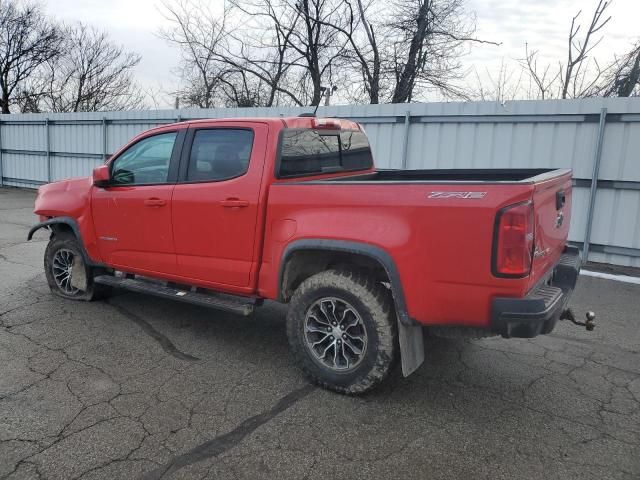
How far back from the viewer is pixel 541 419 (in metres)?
3.33

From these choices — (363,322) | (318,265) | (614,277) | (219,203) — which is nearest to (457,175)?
(318,265)

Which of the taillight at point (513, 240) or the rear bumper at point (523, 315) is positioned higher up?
the taillight at point (513, 240)

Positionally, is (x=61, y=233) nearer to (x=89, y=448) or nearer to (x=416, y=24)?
(x=89, y=448)

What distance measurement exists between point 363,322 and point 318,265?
26.4 inches

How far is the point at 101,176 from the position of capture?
487cm

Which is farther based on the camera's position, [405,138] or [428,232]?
[405,138]

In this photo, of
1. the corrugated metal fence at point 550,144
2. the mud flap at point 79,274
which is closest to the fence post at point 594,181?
the corrugated metal fence at point 550,144

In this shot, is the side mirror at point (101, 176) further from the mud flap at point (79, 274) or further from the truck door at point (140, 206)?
the mud flap at point (79, 274)

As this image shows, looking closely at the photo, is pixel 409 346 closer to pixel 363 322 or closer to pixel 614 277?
pixel 363 322

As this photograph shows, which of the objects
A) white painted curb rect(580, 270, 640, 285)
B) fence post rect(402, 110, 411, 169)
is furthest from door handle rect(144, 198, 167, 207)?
white painted curb rect(580, 270, 640, 285)

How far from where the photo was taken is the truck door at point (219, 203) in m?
3.95

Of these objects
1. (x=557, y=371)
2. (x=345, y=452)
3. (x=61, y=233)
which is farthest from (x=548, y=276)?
(x=61, y=233)

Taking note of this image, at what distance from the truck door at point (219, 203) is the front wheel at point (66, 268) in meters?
1.58

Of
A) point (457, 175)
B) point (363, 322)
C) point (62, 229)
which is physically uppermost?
point (457, 175)
